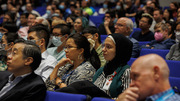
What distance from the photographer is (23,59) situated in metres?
2.19

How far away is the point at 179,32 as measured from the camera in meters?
3.86

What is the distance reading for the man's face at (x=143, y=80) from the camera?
55.4 inches

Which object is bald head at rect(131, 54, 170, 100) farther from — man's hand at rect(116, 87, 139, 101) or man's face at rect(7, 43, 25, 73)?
man's face at rect(7, 43, 25, 73)

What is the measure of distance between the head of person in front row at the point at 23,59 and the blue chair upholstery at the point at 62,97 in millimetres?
368

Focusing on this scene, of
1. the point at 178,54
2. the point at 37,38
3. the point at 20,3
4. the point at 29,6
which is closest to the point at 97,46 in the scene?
the point at 37,38

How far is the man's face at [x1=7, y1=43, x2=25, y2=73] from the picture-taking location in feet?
7.11

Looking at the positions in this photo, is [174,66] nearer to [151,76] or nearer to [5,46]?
[151,76]

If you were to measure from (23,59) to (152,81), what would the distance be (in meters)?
1.17

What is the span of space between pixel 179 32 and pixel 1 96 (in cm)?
272

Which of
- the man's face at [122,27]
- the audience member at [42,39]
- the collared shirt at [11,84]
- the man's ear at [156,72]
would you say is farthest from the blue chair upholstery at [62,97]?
the man's face at [122,27]

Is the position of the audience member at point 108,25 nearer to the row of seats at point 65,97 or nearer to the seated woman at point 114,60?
the seated woman at point 114,60

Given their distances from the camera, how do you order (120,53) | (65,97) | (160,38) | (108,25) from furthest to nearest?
(108,25) < (160,38) < (120,53) < (65,97)

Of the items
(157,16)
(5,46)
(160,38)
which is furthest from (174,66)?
(157,16)

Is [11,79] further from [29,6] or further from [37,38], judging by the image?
[29,6]
